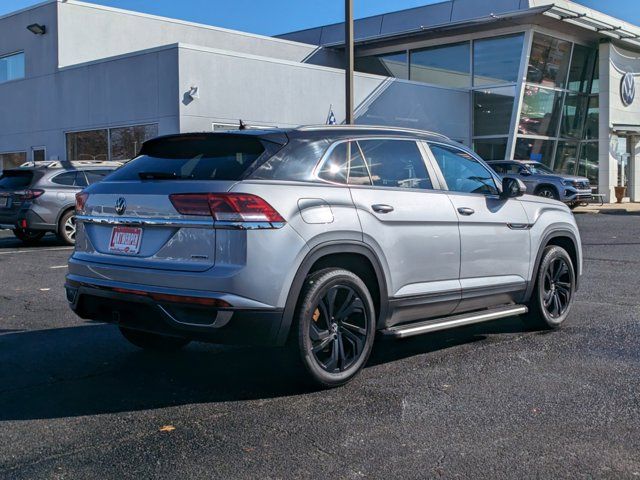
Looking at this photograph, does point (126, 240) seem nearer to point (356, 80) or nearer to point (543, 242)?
point (543, 242)

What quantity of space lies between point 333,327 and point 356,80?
20942mm

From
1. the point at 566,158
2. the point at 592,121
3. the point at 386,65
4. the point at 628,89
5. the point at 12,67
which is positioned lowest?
the point at 566,158

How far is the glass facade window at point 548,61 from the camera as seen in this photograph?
29.3m

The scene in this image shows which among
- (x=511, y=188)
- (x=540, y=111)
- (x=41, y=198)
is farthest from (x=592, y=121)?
(x=511, y=188)

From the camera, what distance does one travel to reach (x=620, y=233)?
17.0 meters

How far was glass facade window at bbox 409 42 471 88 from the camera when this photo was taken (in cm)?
3056

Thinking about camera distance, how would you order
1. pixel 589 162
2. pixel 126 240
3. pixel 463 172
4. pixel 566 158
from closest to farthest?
1. pixel 126 240
2. pixel 463 172
3. pixel 566 158
4. pixel 589 162

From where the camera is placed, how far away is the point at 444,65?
103 ft

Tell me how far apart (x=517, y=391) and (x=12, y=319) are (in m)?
4.97

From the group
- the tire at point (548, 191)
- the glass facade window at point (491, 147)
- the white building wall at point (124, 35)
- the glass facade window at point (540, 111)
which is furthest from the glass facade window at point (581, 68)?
the white building wall at point (124, 35)

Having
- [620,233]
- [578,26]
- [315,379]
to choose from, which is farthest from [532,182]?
[315,379]

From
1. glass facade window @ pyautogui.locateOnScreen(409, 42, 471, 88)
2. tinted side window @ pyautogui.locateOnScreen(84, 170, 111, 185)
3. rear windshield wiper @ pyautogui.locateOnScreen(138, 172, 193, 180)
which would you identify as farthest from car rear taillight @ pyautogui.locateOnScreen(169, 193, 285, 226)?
glass facade window @ pyautogui.locateOnScreen(409, 42, 471, 88)

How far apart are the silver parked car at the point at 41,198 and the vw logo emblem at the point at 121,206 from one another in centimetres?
936

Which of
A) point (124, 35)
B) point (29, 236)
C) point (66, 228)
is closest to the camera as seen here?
point (66, 228)
